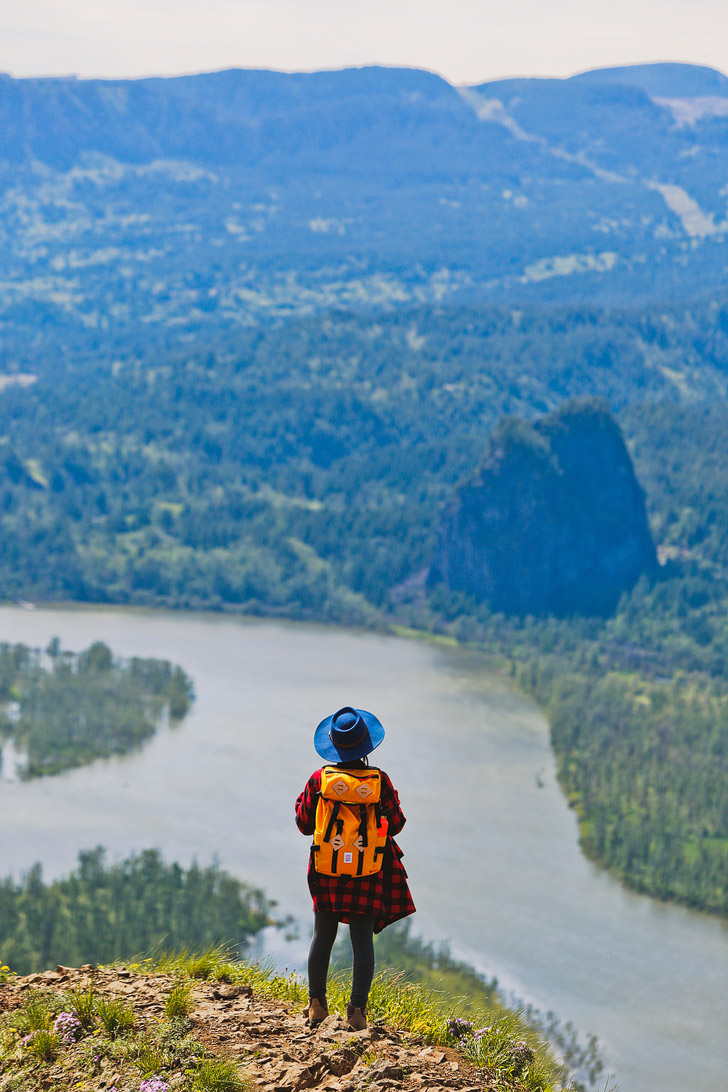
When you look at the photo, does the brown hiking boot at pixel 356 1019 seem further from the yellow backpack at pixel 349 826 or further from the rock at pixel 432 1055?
the yellow backpack at pixel 349 826

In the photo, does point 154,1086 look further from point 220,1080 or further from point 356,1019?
point 356,1019

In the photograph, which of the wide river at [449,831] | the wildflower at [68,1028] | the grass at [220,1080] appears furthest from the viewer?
the wide river at [449,831]

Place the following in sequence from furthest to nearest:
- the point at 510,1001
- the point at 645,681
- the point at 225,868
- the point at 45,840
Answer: the point at 645,681, the point at 45,840, the point at 225,868, the point at 510,1001

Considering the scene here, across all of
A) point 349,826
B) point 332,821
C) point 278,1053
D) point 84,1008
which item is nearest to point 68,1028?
point 84,1008

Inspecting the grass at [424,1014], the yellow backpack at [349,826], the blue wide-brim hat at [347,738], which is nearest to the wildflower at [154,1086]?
the grass at [424,1014]

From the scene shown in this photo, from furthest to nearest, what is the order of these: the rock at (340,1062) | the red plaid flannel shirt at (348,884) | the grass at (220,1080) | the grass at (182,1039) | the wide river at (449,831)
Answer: the wide river at (449,831)
the red plaid flannel shirt at (348,884)
the grass at (182,1039)
the rock at (340,1062)
the grass at (220,1080)

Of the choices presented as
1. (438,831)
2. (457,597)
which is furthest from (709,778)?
(457,597)

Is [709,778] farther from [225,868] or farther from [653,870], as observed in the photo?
[225,868]
